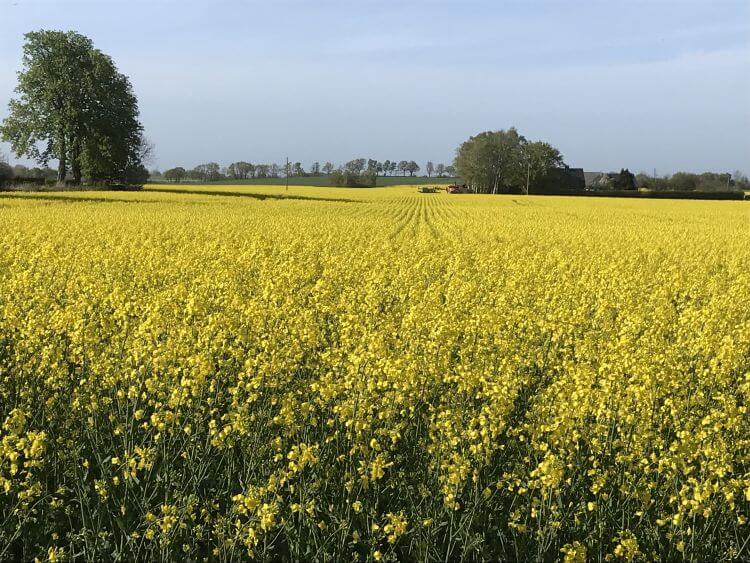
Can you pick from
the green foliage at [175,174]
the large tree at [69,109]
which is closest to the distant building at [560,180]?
the large tree at [69,109]

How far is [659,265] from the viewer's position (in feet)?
54.6

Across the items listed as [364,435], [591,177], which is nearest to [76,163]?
[364,435]

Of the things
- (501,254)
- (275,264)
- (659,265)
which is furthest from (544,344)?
(659,265)

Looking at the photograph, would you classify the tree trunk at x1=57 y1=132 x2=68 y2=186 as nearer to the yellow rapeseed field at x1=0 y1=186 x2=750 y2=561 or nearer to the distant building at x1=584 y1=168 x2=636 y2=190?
the yellow rapeseed field at x1=0 y1=186 x2=750 y2=561

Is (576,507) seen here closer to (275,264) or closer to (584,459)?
(584,459)

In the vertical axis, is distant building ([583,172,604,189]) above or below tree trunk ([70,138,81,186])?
above

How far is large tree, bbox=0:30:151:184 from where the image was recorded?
5912 cm

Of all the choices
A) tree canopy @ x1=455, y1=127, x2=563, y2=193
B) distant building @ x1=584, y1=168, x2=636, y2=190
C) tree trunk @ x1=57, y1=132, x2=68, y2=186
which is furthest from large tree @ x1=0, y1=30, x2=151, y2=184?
distant building @ x1=584, y1=168, x2=636, y2=190

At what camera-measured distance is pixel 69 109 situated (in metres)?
58.8

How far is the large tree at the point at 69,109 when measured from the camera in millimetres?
59125

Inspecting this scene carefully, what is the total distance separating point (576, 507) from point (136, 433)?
352cm

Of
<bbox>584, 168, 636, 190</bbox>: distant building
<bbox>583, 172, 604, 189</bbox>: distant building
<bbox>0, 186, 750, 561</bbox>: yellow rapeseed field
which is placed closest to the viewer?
<bbox>0, 186, 750, 561</bbox>: yellow rapeseed field

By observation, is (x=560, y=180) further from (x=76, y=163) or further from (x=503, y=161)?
(x=76, y=163)

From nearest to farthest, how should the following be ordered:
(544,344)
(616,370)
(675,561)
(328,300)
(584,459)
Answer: (675,561), (584,459), (616,370), (544,344), (328,300)
